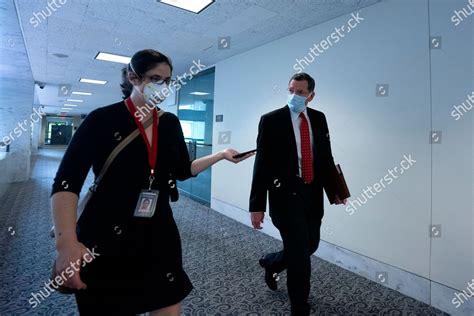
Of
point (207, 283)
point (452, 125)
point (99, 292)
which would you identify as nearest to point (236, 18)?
point (452, 125)

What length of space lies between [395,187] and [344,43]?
1501mm

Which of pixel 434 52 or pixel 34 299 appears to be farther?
pixel 434 52

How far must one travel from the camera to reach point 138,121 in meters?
1.01

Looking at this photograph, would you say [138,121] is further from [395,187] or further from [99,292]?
[395,187]

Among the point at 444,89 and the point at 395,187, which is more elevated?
the point at 444,89

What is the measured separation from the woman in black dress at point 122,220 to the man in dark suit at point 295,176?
845 mm

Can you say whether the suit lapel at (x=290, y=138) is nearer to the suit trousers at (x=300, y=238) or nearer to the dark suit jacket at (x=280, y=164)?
the dark suit jacket at (x=280, y=164)

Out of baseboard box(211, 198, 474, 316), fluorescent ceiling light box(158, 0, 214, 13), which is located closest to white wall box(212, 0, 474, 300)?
baseboard box(211, 198, 474, 316)

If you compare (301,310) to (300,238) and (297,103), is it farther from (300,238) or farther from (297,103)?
(297,103)

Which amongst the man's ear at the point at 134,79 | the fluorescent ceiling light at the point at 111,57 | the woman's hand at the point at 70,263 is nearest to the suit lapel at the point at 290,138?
the man's ear at the point at 134,79

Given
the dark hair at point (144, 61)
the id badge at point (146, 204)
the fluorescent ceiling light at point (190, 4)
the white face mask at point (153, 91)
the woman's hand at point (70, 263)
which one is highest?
the fluorescent ceiling light at point (190, 4)

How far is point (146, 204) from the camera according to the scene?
3.14 feet

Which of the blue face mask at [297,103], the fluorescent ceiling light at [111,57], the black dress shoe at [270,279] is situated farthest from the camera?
the fluorescent ceiling light at [111,57]

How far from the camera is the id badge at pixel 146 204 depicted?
3.10 feet
